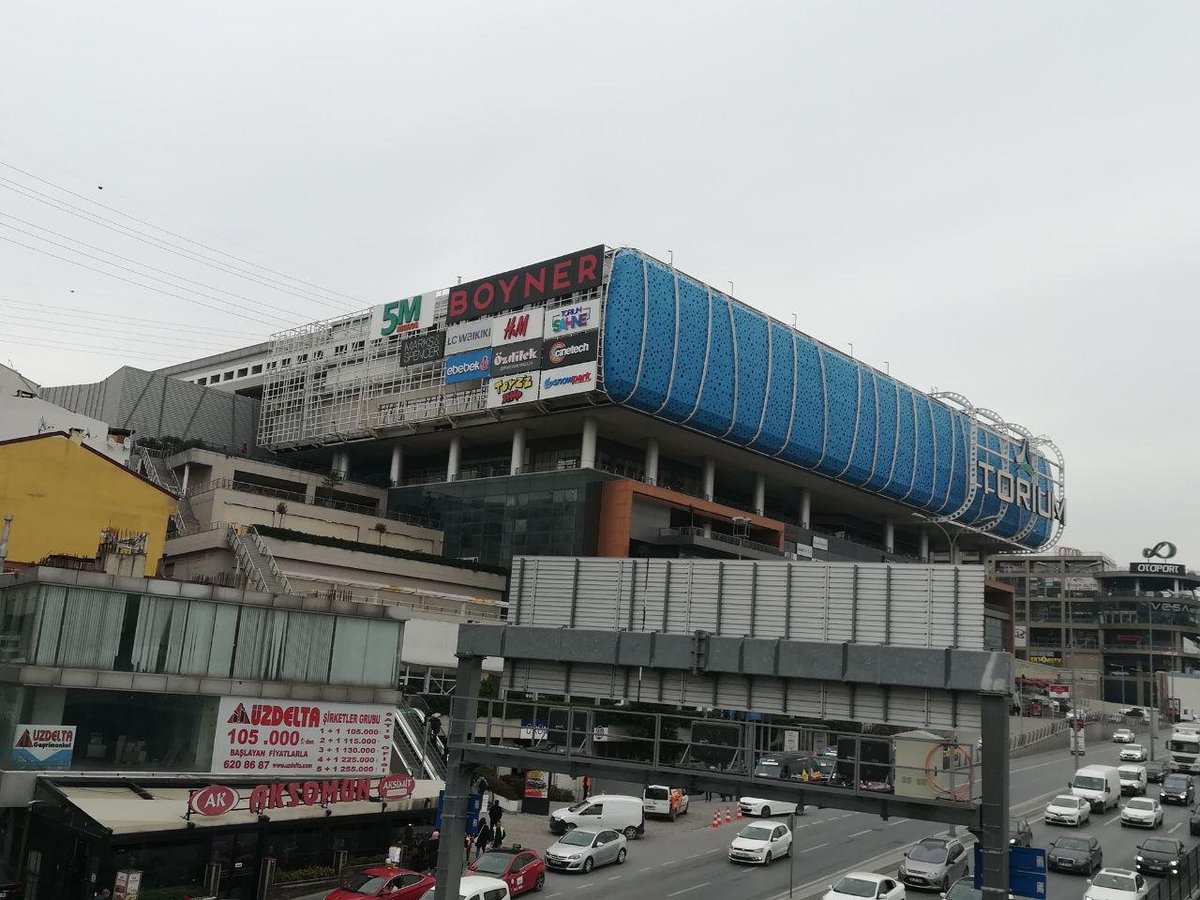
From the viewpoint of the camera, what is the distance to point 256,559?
76562mm

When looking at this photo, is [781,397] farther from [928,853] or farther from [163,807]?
[163,807]

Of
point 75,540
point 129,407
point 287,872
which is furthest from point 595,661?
point 129,407

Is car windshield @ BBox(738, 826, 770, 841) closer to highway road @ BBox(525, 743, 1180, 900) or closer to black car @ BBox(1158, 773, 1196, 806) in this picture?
highway road @ BBox(525, 743, 1180, 900)

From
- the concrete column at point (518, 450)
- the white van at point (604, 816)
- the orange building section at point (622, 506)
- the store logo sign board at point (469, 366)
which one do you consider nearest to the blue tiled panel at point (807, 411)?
the orange building section at point (622, 506)

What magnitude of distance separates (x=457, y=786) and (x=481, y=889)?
17.2ft

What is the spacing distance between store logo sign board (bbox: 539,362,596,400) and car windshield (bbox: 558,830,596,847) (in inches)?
1722

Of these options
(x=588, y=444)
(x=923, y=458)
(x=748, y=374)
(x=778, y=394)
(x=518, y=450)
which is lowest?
(x=518, y=450)

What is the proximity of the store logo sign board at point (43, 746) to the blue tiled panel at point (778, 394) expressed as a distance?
67.6 metres

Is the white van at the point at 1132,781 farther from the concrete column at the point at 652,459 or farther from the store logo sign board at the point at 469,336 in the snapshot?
the store logo sign board at the point at 469,336

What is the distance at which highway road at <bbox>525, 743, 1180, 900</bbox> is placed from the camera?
39.6 meters

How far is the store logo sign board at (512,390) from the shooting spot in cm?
8706

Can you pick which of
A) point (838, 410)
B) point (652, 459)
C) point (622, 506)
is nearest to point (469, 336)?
point (652, 459)

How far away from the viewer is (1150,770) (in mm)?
70938

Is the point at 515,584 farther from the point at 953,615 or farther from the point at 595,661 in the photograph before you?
the point at 953,615
